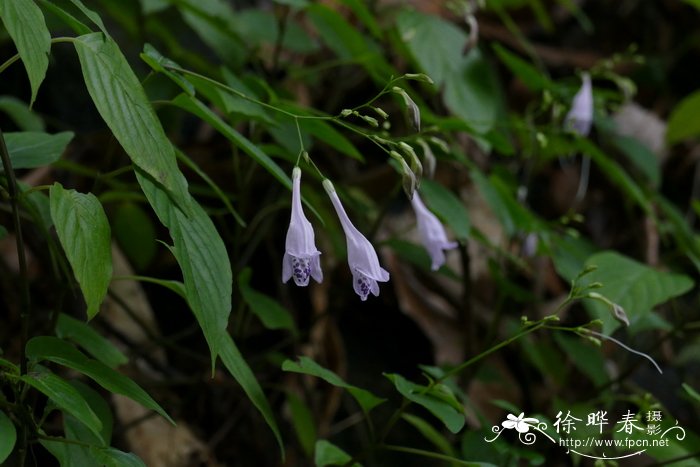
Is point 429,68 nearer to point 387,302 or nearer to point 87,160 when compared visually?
point 387,302

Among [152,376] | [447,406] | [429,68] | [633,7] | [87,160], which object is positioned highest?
[633,7]

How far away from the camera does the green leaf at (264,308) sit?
1.84 m

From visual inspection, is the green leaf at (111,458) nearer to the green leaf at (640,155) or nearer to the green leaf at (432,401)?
the green leaf at (432,401)

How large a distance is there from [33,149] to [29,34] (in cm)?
47

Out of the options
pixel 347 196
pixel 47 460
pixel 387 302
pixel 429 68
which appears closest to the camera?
pixel 47 460

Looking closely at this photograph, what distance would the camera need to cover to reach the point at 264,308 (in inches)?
74.2

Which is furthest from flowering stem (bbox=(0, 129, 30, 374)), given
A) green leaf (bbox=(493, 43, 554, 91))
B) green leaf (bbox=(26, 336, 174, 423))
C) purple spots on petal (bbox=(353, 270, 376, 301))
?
green leaf (bbox=(493, 43, 554, 91))

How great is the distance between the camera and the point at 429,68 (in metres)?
2.24

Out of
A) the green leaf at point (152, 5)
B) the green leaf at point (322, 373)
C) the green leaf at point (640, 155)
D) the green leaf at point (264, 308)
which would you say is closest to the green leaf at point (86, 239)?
the green leaf at point (322, 373)

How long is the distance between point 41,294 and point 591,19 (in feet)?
9.02

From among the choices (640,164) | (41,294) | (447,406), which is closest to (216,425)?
(41,294)

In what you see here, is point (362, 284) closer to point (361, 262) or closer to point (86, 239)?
point (361, 262)

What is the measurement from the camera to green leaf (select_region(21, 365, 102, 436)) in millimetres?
1086

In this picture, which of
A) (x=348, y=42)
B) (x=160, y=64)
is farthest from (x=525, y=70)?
(x=160, y=64)
